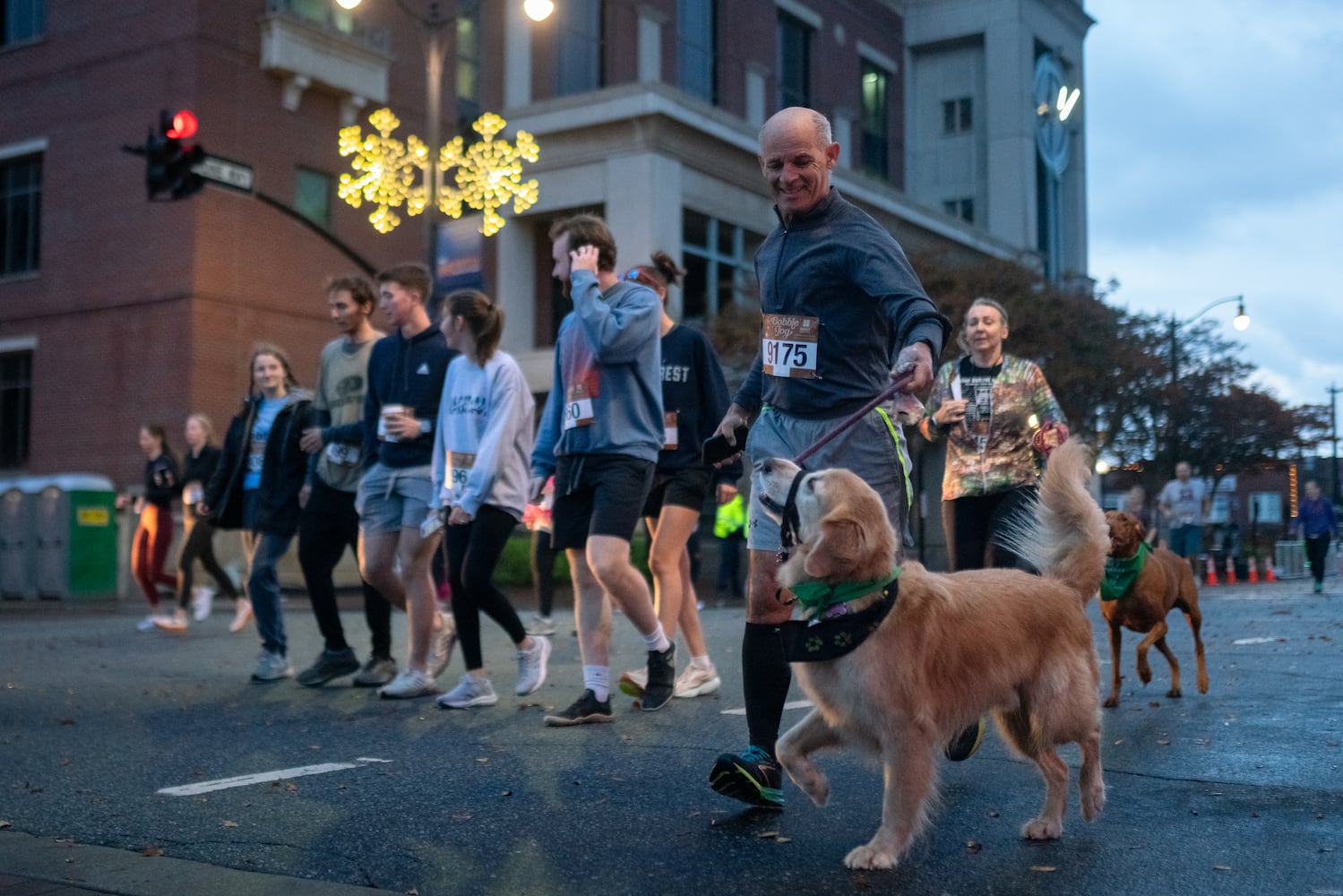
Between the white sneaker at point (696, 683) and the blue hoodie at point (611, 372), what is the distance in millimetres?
1559

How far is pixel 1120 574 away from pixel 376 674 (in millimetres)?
4266

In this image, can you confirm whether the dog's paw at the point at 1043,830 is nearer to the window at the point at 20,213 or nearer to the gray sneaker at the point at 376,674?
the gray sneaker at the point at 376,674

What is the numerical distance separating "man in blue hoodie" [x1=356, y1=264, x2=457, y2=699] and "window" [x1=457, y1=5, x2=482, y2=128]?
23.5 metres

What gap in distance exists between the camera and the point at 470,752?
5691 mm

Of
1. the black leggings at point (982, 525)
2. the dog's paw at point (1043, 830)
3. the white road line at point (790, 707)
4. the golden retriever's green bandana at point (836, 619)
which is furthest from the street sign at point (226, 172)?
the dog's paw at point (1043, 830)

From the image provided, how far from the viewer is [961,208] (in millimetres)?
49344

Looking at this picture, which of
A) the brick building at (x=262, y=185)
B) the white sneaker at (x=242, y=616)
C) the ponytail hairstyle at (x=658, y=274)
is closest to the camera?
the ponytail hairstyle at (x=658, y=274)

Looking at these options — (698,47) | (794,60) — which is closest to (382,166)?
(698,47)

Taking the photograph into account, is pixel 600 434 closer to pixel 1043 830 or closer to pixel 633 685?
pixel 633 685

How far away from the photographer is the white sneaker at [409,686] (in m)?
7.41

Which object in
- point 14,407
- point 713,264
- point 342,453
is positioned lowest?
point 342,453

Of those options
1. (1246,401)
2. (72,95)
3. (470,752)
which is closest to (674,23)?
(72,95)

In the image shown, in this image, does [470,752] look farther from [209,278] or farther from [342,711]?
[209,278]

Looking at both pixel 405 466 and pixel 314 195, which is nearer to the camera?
pixel 405 466
